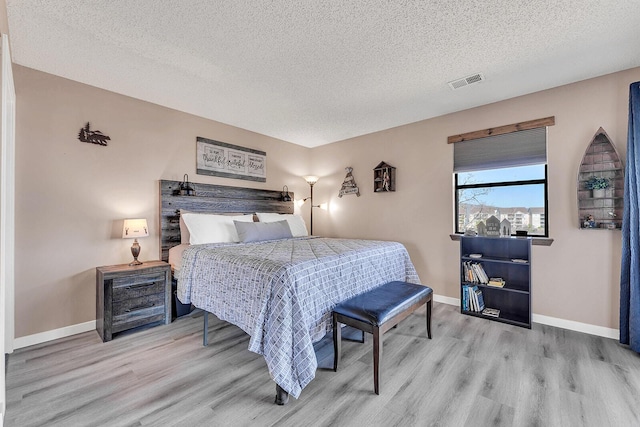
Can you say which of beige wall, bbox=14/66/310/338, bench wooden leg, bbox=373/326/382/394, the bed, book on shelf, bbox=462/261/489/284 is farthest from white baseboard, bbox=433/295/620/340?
beige wall, bbox=14/66/310/338

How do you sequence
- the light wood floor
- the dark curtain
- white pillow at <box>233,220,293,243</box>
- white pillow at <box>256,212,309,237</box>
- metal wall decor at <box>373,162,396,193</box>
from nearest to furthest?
1. the light wood floor
2. the dark curtain
3. white pillow at <box>233,220,293,243</box>
4. white pillow at <box>256,212,309,237</box>
5. metal wall decor at <box>373,162,396,193</box>

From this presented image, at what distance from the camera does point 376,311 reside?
1877mm

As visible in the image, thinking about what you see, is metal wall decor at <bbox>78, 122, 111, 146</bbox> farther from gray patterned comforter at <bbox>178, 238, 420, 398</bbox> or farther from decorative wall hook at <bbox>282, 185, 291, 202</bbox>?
decorative wall hook at <bbox>282, 185, 291, 202</bbox>

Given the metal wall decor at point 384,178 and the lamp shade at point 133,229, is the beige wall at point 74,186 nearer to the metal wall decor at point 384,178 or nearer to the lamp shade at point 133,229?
the lamp shade at point 133,229

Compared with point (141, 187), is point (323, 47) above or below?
above

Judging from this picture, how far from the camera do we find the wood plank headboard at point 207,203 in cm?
332

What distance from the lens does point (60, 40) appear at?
214 cm

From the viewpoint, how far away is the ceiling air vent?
265 centimetres

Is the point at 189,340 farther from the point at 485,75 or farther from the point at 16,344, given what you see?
the point at 485,75

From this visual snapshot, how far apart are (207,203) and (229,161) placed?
0.73 m

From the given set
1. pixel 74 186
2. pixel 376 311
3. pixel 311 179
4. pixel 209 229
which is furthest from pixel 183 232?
pixel 376 311

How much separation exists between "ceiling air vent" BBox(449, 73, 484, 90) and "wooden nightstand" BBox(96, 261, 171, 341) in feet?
11.7

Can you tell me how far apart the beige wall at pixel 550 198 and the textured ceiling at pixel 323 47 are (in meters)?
0.22

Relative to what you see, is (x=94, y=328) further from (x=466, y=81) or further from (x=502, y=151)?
(x=502, y=151)
